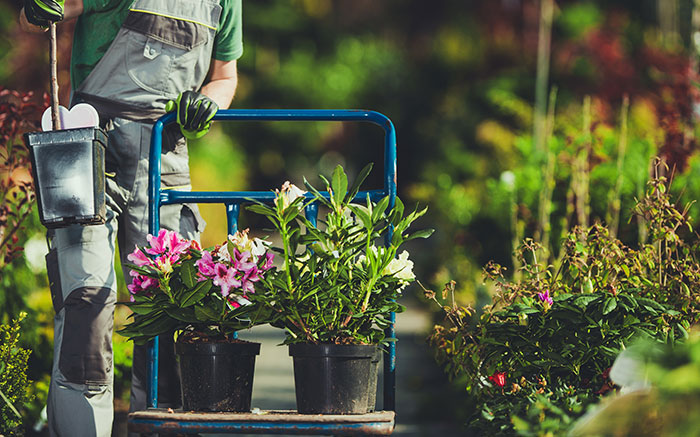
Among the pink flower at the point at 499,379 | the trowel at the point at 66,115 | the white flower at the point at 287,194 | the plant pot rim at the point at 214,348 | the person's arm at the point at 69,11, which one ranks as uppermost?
the person's arm at the point at 69,11

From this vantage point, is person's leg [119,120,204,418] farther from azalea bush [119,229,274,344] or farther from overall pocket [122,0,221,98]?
azalea bush [119,229,274,344]

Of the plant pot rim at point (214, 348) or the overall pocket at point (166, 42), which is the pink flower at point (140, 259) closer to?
the plant pot rim at point (214, 348)

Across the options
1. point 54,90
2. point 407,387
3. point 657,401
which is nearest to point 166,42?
point 54,90

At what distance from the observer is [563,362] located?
2725 mm

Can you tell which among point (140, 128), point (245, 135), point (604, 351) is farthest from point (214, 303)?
point (245, 135)

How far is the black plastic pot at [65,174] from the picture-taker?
9.49 feet

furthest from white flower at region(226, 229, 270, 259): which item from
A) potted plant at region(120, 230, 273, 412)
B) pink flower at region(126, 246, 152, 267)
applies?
pink flower at region(126, 246, 152, 267)

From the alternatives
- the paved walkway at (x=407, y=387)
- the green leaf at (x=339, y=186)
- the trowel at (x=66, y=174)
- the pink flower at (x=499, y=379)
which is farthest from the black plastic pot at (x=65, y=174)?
the paved walkway at (x=407, y=387)

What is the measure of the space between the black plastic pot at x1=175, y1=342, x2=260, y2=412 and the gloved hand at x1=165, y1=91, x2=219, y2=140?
0.77 m

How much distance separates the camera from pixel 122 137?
3.27m

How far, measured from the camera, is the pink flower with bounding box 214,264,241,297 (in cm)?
266

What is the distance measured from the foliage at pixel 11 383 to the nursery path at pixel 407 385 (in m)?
1.93

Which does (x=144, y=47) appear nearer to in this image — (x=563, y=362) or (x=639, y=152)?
(x=563, y=362)

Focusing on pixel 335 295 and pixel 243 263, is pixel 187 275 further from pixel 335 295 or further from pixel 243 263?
pixel 335 295
